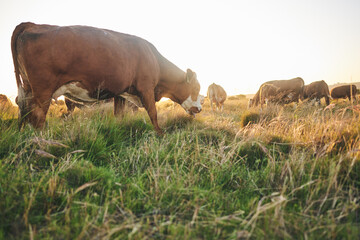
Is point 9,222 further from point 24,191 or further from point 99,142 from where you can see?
point 99,142

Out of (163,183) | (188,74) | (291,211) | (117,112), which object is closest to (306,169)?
(291,211)

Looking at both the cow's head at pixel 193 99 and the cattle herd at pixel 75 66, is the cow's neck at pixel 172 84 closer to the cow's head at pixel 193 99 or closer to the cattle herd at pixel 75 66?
the cow's head at pixel 193 99

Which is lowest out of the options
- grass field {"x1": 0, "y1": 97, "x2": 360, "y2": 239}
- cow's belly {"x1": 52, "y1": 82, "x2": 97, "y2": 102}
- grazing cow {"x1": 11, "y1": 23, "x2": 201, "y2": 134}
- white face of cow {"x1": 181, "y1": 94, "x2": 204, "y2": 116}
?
grass field {"x1": 0, "y1": 97, "x2": 360, "y2": 239}

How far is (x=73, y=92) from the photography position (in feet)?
11.6

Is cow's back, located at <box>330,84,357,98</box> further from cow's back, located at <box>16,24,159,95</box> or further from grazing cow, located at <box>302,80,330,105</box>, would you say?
cow's back, located at <box>16,24,159,95</box>

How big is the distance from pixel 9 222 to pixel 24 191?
267mm

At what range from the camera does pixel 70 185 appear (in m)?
1.53

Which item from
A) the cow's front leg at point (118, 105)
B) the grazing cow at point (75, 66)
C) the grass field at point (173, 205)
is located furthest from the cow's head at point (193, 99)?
the grass field at point (173, 205)

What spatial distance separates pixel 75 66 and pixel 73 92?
0.62m

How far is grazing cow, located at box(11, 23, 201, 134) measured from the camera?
9.32 ft

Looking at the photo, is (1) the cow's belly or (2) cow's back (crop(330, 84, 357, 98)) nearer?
(1) the cow's belly

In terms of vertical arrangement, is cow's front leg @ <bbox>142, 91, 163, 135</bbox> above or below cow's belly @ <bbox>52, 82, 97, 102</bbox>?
below

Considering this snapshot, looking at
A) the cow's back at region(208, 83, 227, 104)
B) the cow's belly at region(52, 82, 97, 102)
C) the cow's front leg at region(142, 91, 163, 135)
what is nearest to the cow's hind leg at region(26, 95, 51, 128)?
the cow's belly at region(52, 82, 97, 102)

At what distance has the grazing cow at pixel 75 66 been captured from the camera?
284 centimetres
